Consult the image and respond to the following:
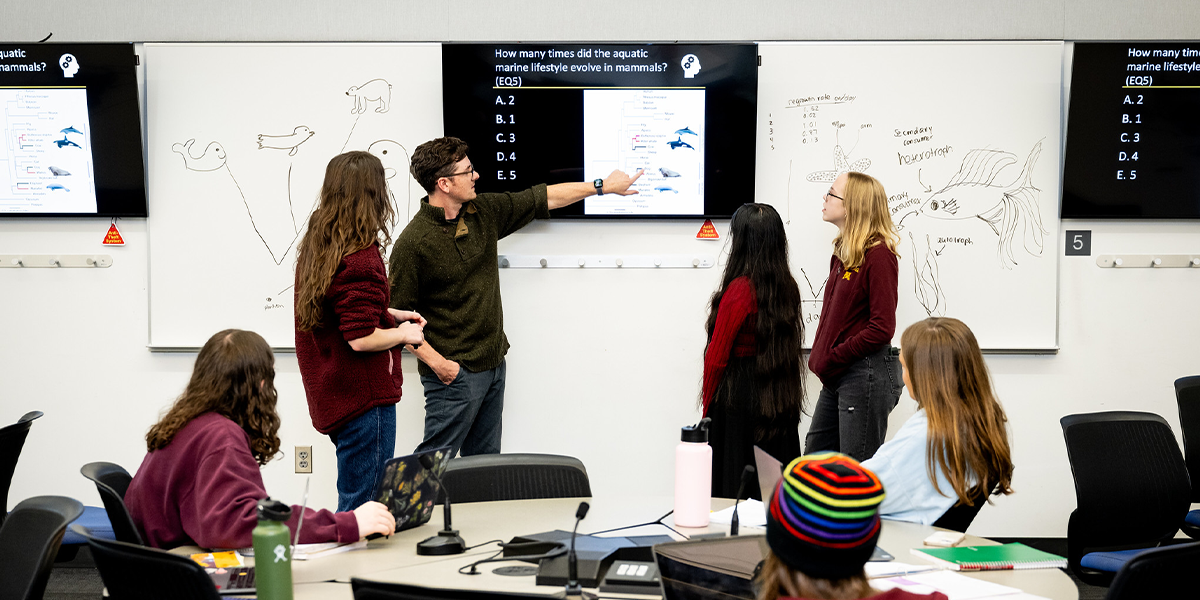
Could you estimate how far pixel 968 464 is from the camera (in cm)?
207

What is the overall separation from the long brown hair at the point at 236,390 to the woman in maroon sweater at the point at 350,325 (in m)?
0.53

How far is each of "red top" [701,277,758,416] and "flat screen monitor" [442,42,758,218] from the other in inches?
24.7

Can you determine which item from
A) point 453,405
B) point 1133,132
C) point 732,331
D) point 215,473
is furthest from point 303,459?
point 1133,132

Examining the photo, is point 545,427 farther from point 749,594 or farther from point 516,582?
point 749,594

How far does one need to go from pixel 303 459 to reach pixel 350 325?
5.14ft

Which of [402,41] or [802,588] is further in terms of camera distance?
[402,41]

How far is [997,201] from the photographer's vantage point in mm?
3822

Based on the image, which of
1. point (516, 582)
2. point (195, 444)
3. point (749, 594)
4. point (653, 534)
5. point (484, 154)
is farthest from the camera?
point (484, 154)

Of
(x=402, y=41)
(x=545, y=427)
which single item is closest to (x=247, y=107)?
(x=402, y=41)

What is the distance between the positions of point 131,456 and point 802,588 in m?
3.58

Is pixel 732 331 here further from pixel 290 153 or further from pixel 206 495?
pixel 290 153

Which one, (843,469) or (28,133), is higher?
(28,133)

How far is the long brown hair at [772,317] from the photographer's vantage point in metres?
3.23

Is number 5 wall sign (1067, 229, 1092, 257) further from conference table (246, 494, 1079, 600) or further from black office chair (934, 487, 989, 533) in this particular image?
conference table (246, 494, 1079, 600)
